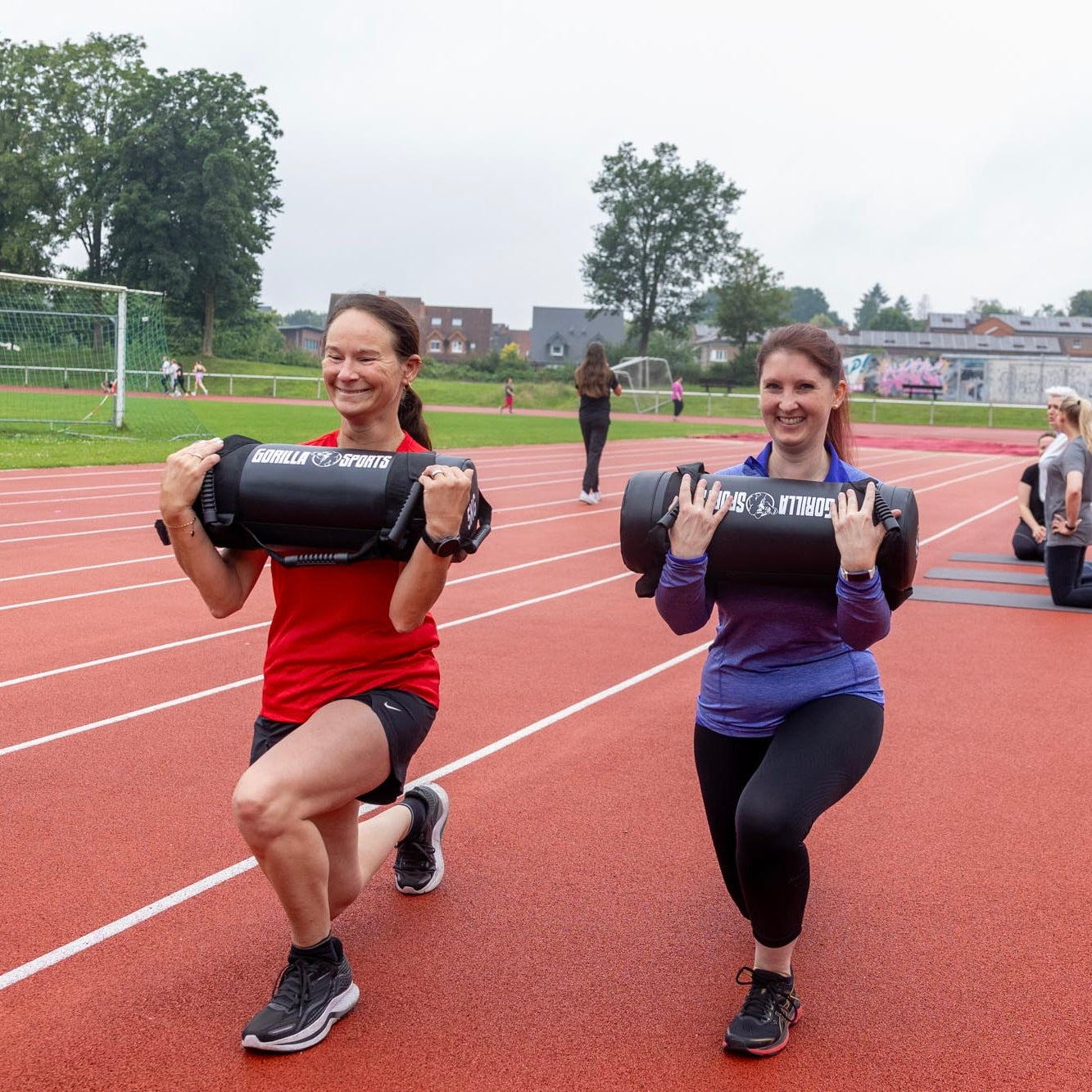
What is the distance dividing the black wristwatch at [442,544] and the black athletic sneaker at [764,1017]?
130 centimetres

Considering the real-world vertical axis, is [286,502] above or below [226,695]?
above

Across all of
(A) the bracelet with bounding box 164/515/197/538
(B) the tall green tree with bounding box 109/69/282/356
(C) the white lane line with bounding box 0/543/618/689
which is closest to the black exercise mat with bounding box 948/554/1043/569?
(C) the white lane line with bounding box 0/543/618/689

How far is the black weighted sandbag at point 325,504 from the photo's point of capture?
9.16 ft

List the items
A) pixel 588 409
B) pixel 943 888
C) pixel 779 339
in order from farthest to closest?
1. pixel 588 409
2. pixel 943 888
3. pixel 779 339

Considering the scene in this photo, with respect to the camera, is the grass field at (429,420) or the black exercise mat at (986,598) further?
the grass field at (429,420)

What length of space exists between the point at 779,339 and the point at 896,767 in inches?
102

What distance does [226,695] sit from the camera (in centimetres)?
580

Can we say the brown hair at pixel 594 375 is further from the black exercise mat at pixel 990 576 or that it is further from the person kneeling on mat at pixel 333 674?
the person kneeling on mat at pixel 333 674

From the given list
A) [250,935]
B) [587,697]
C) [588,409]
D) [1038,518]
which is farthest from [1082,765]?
[588,409]

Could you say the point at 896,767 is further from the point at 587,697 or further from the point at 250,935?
the point at 250,935

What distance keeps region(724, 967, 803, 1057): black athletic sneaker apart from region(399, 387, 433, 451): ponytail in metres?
1.62

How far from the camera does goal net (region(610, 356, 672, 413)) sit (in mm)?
46000

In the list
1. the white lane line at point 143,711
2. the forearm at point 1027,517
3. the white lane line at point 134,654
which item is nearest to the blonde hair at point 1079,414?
the forearm at point 1027,517

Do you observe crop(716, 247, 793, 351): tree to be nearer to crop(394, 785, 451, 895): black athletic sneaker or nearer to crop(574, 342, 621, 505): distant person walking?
crop(574, 342, 621, 505): distant person walking
